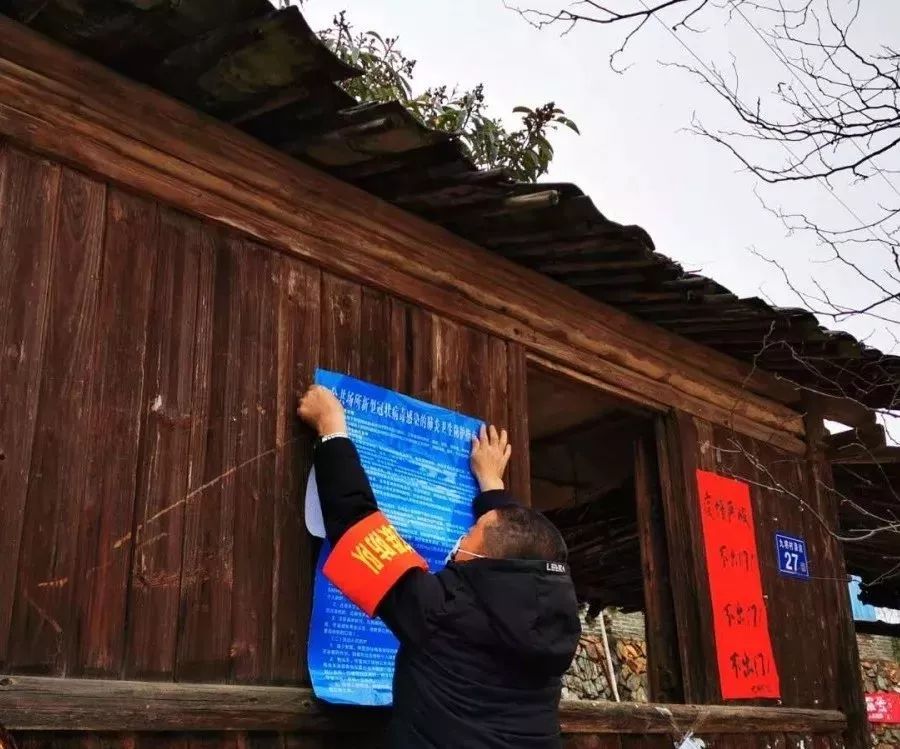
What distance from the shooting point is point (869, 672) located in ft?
62.0

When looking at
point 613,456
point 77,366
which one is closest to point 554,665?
point 77,366

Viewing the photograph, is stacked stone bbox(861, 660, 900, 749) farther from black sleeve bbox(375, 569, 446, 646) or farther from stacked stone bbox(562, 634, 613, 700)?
black sleeve bbox(375, 569, 446, 646)

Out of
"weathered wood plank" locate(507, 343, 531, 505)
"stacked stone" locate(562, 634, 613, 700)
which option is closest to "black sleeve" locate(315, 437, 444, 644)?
"weathered wood plank" locate(507, 343, 531, 505)

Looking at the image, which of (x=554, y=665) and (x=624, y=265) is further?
(x=624, y=265)

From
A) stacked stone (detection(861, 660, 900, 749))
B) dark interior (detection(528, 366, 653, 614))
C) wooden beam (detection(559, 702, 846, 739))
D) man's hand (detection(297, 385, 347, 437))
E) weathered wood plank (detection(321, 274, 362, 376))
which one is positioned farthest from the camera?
stacked stone (detection(861, 660, 900, 749))

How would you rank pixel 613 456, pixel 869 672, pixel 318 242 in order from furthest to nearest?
1. pixel 869 672
2. pixel 613 456
3. pixel 318 242

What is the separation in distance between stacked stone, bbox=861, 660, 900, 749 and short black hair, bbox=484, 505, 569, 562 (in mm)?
18287

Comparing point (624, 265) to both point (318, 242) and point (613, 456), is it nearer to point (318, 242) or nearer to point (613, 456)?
point (318, 242)

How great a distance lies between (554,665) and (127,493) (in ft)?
4.57

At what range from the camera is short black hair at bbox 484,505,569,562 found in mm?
2867

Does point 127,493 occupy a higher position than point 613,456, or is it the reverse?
point 613,456

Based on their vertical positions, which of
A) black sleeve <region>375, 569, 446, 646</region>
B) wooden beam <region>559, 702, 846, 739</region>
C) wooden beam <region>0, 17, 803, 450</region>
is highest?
wooden beam <region>0, 17, 803, 450</region>

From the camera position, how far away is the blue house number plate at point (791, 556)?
591 centimetres

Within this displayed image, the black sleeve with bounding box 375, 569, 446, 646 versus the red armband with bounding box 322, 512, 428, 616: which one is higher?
the red armband with bounding box 322, 512, 428, 616
